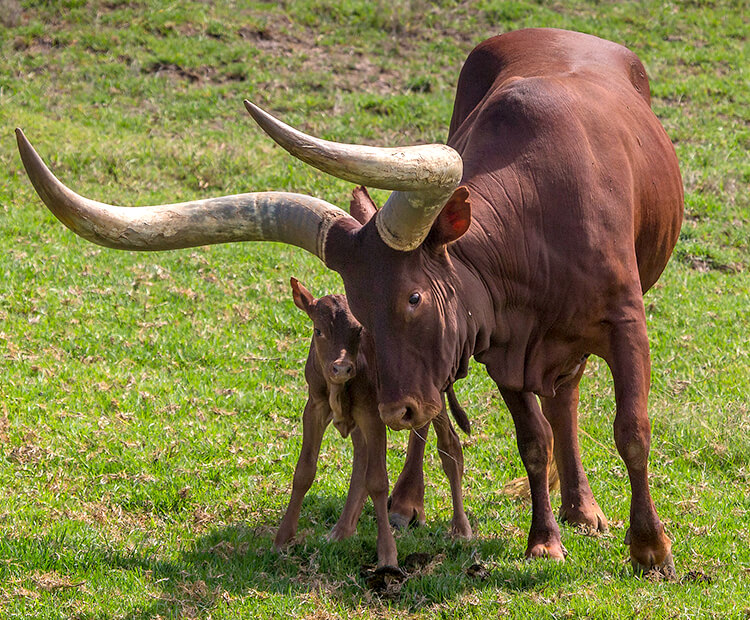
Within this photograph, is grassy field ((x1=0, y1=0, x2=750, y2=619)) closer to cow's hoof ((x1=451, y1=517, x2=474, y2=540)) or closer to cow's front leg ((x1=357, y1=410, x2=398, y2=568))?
cow's hoof ((x1=451, y1=517, x2=474, y2=540))

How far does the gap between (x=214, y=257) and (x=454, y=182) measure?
584 cm

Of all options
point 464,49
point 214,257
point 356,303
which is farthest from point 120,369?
point 464,49

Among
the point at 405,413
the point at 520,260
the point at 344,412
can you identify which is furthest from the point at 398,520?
the point at 520,260

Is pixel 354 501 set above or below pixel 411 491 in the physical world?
above

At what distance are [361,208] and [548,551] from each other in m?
2.06

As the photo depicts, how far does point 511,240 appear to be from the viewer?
534 cm

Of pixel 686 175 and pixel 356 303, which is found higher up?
pixel 356 303

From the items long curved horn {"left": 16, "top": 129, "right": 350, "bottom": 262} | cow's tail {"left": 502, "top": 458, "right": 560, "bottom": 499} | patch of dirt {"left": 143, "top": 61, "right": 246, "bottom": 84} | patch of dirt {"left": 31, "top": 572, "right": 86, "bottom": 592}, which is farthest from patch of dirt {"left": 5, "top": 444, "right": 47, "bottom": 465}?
patch of dirt {"left": 143, "top": 61, "right": 246, "bottom": 84}

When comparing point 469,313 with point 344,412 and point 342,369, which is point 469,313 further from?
point 344,412

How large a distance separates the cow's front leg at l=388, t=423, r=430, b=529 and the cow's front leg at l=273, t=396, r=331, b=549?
0.72m

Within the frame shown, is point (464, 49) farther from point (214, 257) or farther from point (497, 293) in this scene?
point (497, 293)

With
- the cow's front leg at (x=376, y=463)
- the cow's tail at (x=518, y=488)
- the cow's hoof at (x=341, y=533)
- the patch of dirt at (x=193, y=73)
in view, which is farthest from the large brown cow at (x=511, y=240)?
the patch of dirt at (x=193, y=73)

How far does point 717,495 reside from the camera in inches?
252

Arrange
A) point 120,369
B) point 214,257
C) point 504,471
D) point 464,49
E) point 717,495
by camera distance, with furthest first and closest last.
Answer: point 464,49 → point 214,257 → point 120,369 → point 504,471 → point 717,495
